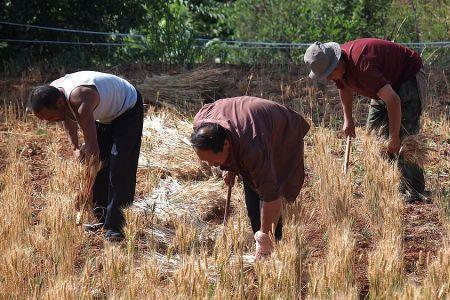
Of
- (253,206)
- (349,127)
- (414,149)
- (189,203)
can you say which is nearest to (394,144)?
(414,149)

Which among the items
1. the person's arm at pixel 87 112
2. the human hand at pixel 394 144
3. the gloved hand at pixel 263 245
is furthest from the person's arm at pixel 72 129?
the human hand at pixel 394 144

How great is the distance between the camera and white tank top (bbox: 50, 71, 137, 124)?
18.0ft

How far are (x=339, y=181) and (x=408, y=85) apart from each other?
0.83 metres

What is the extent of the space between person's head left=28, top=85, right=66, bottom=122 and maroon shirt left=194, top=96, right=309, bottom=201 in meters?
0.90

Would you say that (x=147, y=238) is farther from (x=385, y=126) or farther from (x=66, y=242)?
(x=385, y=126)

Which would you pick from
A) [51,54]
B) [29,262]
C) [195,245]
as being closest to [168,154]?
[195,245]

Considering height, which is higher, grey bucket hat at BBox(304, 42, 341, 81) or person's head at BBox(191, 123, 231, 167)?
grey bucket hat at BBox(304, 42, 341, 81)

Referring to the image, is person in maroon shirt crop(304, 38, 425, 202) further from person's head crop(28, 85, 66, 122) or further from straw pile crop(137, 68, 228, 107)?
straw pile crop(137, 68, 228, 107)

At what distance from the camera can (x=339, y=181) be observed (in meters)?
6.26

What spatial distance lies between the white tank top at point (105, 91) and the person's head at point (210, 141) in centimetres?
125

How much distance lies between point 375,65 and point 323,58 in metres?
0.40

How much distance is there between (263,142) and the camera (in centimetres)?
460

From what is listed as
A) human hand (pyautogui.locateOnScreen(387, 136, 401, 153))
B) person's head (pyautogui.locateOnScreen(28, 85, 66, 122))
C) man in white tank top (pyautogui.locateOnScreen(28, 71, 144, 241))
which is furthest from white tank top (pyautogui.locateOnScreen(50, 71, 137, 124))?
human hand (pyautogui.locateOnScreen(387, 136, 401, 153))

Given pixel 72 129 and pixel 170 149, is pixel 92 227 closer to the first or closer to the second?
pixel 72 129
